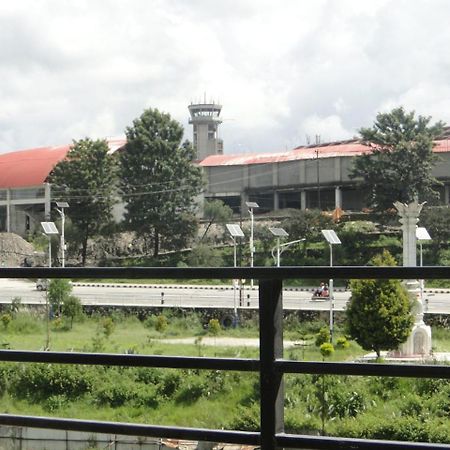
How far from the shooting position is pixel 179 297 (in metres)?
24.9

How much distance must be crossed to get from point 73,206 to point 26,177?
9088mm

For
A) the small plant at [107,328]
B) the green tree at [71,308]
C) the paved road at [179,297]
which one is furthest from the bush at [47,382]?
the paved road at [179,297]

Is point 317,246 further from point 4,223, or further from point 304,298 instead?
point 4,223

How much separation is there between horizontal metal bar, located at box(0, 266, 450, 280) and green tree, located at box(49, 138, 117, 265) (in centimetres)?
3337

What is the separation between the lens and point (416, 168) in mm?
32125

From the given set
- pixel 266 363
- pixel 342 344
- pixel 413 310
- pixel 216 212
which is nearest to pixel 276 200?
pixel 216 212

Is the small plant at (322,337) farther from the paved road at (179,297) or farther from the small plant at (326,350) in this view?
the paved road at (179,297)

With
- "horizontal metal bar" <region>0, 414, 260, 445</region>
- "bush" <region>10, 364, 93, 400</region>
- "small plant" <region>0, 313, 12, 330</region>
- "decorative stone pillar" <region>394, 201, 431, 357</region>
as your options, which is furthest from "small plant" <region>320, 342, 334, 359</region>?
"horizontal metal bar" <region>0, 414, 260, 445</region>

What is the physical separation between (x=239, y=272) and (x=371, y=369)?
325 mm

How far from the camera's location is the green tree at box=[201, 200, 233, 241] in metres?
37.5

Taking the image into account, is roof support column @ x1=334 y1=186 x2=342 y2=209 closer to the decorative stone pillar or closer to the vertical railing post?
the decorative stone pillar

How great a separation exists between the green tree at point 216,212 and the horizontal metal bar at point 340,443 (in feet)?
115

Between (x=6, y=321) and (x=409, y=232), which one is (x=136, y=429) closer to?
(x=6, y=321)

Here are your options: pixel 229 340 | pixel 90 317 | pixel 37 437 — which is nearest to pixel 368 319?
pixel 229 340
